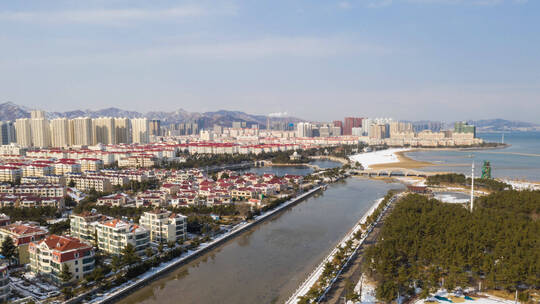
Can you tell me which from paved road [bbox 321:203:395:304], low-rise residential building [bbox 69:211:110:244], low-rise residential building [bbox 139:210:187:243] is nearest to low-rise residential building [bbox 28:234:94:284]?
low-rise residential building [bbox 69:211:110:244]

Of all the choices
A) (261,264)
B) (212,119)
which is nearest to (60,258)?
(261,264)

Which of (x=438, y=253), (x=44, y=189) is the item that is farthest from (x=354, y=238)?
(x=44, y=189)

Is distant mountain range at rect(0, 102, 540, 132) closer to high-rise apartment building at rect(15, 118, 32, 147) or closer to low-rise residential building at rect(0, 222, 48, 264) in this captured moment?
high-rise apartment building at rect(15, 118, 32, 147)

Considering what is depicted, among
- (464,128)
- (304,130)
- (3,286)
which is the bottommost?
(3,286)

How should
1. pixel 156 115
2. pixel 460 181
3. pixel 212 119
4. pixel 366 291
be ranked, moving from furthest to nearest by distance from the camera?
1. pixel 156 115
2. pixel 212 119
3. pixel 460 181
4. pixel 366 291

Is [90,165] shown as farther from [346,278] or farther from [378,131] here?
[378,131]

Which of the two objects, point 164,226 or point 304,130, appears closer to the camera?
point 164,226

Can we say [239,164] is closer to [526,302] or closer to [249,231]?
[249,231]
